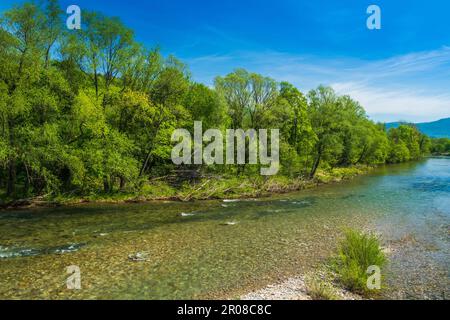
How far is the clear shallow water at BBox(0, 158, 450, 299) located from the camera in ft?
37.6

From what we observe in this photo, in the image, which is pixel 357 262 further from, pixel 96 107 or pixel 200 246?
pixel 96 107

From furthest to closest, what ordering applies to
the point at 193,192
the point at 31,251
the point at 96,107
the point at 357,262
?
the point at 193,192 < the point at 96,107 < the point at 31,251 < the point at 357,262

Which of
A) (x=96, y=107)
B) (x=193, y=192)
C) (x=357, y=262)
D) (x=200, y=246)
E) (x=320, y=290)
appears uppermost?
(x=96, y=107)

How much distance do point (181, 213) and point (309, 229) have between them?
35.2 ft

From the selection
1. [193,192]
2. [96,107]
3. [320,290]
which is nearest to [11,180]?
[96,107]

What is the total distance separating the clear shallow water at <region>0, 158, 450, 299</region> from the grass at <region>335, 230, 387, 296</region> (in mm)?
899

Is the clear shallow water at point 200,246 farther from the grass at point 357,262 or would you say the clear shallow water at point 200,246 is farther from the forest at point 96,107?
the forest at point 96,107

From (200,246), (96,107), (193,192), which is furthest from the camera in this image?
(193,192)

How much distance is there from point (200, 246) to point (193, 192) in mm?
16474

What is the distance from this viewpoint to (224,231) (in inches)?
758

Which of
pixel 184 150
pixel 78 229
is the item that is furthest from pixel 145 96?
pixel 78 229

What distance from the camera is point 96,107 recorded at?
2981 cm

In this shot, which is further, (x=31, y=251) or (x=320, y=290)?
(x=31, y=251)
